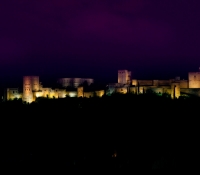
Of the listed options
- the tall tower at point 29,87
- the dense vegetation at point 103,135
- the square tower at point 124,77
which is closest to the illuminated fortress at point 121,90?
the tall tower at point 29,87

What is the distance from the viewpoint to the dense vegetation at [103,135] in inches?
664

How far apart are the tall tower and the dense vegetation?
8.05 meters

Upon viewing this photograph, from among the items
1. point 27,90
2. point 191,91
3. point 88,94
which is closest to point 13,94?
point 27,90

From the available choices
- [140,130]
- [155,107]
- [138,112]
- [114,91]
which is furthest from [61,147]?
[114,91]

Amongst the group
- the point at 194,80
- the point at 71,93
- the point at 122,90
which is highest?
the point at 194,80

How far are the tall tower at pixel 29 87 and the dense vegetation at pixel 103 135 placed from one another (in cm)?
805

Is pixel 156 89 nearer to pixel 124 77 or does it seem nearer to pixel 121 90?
pixel 121 90

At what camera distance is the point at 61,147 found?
19.1 meters

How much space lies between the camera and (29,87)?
118ft

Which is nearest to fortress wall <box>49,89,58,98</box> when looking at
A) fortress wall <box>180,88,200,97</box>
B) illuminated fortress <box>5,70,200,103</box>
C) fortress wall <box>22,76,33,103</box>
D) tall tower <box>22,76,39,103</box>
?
illuminated fortress <box>5,70,200,103</box>

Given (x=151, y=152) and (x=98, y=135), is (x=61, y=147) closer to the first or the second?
(x=98, y=135)

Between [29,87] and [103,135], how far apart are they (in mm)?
17744

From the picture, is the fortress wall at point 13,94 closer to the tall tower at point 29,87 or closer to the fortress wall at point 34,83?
the tall tower at point 29,87

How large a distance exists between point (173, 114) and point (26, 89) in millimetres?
18606
